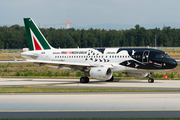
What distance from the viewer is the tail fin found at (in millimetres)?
42188

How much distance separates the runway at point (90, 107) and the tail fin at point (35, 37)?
19.7 meters

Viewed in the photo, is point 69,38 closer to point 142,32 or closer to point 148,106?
point 142,32

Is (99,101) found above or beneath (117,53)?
beneath

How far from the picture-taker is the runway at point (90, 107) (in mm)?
15906

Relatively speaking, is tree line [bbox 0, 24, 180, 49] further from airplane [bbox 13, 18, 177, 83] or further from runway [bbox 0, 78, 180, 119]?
runway [bbox 0, 78, 180, 119]

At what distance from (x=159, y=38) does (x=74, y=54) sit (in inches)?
6413

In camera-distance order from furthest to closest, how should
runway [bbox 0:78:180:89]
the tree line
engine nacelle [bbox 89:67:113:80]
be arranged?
the tree line < engine nacelle [bbox 89:67:113:80] < runway [bbox 0:78:180:89]

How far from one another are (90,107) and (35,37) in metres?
25.8

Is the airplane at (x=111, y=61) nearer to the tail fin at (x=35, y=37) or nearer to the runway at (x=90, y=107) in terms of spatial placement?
the tail fin at (x=35, y=37)

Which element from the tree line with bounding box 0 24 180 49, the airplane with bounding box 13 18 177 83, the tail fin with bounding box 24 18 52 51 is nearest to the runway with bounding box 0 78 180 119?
the airplane with bounding box 13 18 177 83

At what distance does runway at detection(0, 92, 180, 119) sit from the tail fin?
19.7 meters

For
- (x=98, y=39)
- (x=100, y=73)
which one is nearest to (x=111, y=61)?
(x=100, y=73)

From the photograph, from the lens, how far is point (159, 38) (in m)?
195

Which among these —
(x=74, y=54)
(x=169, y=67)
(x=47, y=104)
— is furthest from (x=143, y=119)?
(x=74, y=54)
